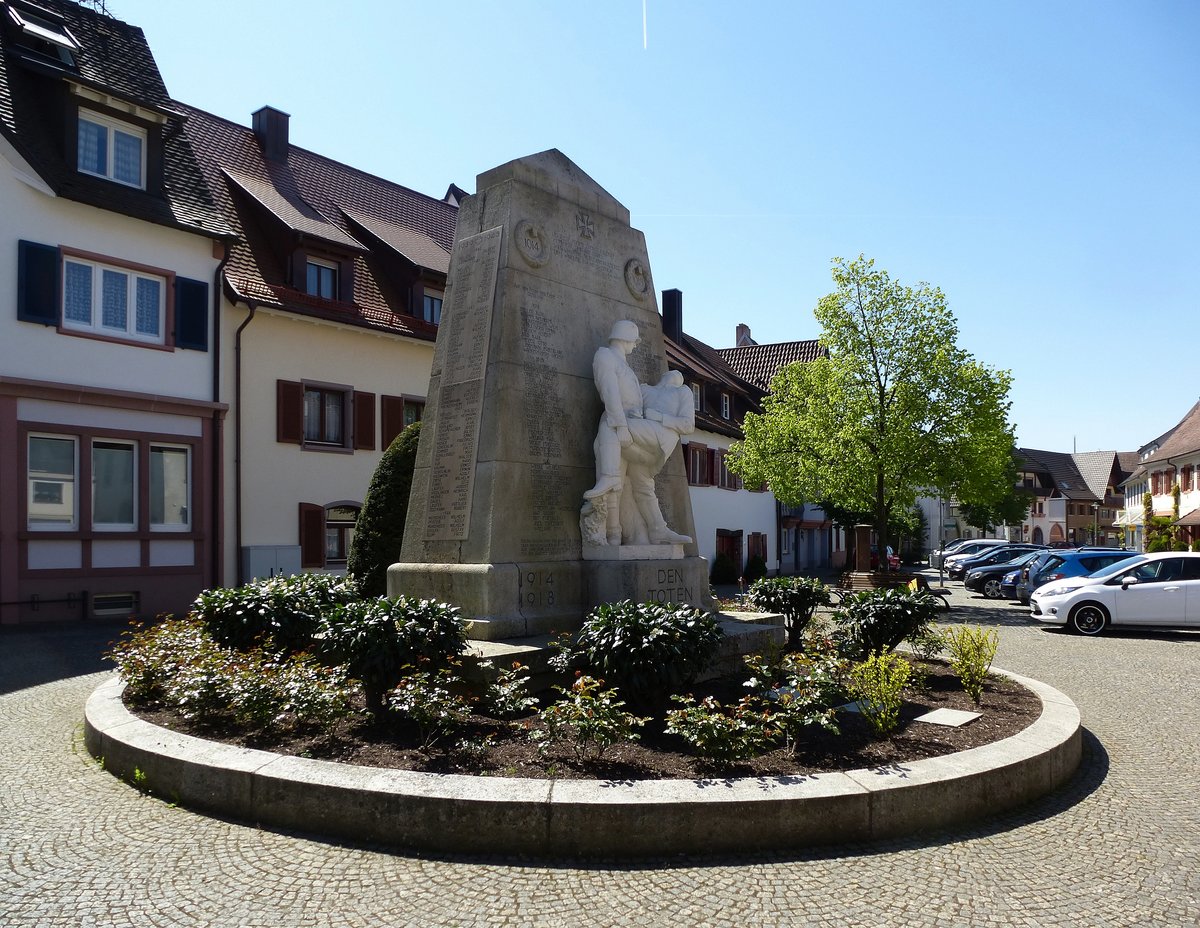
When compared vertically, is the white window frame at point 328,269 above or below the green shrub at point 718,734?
above

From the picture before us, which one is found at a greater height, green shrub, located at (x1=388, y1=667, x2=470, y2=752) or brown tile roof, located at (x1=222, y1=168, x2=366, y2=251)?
brown tile roof, located at (x1=222, y1=168, x2=366, y2=251)

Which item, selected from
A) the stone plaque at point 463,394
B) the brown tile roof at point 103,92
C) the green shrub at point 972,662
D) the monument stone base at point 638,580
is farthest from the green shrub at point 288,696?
the brown tile roof at point 103,92

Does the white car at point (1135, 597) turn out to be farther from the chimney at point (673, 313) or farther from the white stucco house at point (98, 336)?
the chimney at point (673, 313)

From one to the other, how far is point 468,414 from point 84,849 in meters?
4.70

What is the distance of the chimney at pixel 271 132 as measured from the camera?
993 inches

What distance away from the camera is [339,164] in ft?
90.7

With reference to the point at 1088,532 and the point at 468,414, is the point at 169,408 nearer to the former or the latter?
the point at 468,414

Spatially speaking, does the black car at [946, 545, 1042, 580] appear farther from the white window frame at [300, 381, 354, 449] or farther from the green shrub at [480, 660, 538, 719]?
the green shrub at [480, 660, 538, 719]

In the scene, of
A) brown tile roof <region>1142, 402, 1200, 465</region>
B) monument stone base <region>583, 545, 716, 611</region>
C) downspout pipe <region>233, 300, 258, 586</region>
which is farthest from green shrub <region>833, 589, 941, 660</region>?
brown tile roof <region>1142, 402, 1200, 465</region>

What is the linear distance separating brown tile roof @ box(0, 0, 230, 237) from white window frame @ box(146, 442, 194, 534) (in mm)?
4378

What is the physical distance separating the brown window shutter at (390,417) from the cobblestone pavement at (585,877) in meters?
17.5

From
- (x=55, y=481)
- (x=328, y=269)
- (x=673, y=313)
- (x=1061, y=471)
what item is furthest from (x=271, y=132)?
(x=1061, y=471)

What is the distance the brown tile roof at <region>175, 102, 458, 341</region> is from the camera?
2142 centimetres

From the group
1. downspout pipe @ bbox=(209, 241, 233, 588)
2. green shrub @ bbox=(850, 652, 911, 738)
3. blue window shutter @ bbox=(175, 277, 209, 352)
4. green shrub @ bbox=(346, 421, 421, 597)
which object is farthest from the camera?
downspout pipe @ bbox=(209, 241, 233, 588)
